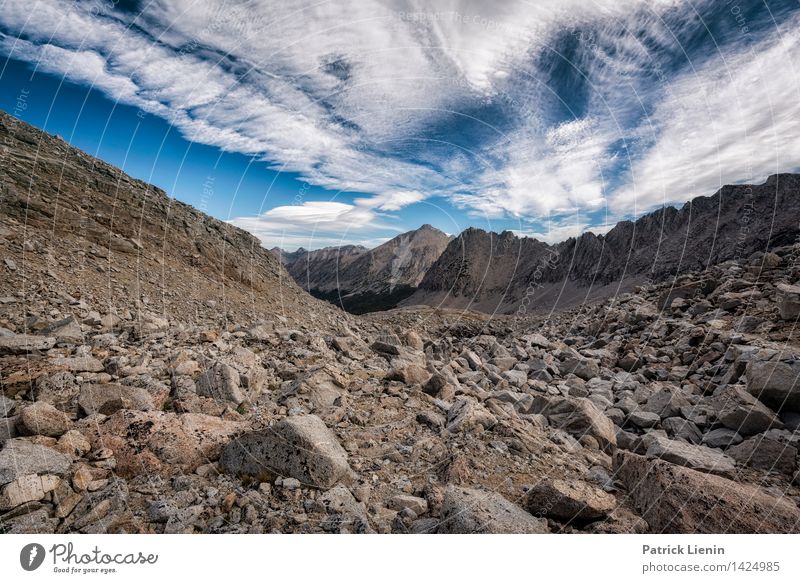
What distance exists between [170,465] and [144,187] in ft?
98.4

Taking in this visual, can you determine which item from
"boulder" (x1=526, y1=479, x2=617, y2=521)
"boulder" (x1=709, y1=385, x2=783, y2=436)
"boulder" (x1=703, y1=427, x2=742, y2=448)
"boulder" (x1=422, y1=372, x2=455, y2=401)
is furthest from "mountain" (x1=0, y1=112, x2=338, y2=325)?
"boulder" (x1=709, y1=385, x2=783, y2=436)

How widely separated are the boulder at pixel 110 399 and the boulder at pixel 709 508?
8730 mm

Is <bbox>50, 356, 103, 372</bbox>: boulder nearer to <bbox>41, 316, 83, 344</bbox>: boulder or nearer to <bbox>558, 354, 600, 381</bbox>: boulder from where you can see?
<bbox>41, 316, 83, 344</bbox>: boulder

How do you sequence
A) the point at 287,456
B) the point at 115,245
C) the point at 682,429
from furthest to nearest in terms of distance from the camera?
the point at 115,245, the point at 682,429, the point at 287,456

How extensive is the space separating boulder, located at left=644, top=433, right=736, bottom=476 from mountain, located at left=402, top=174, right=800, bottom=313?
1079 inches

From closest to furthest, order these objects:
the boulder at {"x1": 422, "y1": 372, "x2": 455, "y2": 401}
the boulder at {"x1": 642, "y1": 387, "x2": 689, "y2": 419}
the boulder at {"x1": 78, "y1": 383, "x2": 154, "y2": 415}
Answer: the boulder at {"x1": 78, "y1": 383, "x2": 154, "y2": 415}
the boulder at {"x1": 422, "y1": 372, "x2": 455, "y2": 401}
the boulder at {"x1": 642, "y1": 387, "x2": 689, "y2": 419}

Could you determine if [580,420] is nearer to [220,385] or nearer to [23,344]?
[220,385]

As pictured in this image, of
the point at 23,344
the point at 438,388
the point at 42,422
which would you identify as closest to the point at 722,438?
the point at 438,388

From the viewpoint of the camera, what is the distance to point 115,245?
2031 cm

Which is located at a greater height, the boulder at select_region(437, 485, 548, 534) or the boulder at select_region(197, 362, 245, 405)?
the boulder at select_region(197, 362, 245, 405)

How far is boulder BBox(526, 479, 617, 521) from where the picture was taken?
510 cm

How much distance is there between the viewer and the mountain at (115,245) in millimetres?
15852

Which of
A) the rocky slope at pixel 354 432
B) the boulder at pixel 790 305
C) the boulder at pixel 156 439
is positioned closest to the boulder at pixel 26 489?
the rocky slope at pixel 354 432

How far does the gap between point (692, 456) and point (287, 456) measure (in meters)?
7.65
